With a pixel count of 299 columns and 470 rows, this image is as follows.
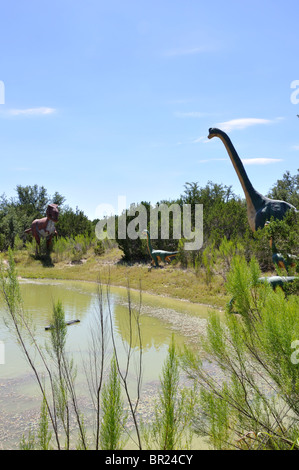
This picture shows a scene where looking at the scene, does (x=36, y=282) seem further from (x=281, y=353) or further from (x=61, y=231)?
(x=281, y=353)

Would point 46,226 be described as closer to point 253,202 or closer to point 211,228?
point 211,228

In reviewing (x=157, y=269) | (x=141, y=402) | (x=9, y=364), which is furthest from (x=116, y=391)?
(x=157, y=269)

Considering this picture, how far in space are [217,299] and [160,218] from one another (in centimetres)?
Result: 787

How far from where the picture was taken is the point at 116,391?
2.18 meters

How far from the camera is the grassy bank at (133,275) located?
11.3 metres

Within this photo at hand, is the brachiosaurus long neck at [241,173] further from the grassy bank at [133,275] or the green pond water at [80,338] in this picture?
the green pond water at [80,338]

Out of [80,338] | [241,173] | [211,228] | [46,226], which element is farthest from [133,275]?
[80,338]

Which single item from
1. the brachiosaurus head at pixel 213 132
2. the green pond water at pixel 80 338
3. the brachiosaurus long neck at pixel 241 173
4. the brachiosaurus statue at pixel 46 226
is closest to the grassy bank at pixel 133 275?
the green pond water at pixel 80 338

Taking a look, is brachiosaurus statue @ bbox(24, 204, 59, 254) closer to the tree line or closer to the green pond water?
the tree line

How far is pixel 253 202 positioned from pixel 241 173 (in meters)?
0.87

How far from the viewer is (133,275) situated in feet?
49.0

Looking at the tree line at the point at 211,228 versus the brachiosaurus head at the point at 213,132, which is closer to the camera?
the tree line at the point at 211,228

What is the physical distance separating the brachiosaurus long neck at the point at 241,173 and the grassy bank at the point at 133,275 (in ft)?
8.61

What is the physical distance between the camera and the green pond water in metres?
4.09
